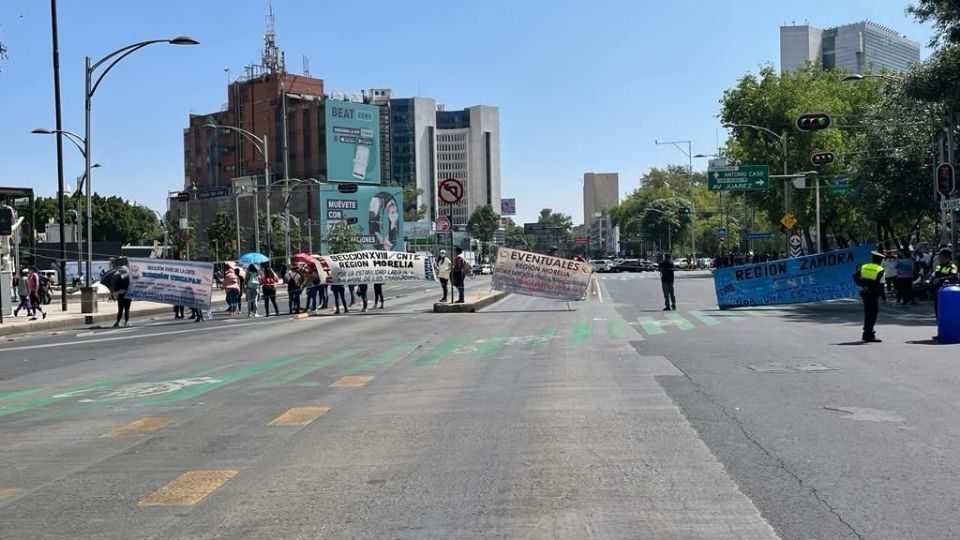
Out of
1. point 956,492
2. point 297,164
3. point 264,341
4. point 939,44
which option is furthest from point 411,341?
point 297,164

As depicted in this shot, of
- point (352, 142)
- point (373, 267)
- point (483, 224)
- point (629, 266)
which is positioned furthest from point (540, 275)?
point (483, 224)

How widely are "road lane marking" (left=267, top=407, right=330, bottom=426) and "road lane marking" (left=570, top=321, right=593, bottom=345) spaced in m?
7.67

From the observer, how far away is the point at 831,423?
27.3 feet

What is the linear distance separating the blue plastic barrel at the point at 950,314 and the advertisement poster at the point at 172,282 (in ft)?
64.5

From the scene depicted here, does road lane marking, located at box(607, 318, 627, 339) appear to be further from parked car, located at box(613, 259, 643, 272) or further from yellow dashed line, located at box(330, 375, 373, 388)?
parked car, located at box(613, 259, 643, 272)

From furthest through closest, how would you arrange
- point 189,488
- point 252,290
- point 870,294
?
point 252,290, point 870,294, point 189,488

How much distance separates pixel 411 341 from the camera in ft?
58.3

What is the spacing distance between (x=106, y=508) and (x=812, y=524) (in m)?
4.48

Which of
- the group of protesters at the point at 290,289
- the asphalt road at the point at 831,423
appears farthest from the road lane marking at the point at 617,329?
the group of protesters at the point at 290,289

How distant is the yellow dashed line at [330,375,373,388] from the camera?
11555 mm

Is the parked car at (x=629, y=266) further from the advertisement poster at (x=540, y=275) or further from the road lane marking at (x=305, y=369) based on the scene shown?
the road lane marking at (x=305, y=369)

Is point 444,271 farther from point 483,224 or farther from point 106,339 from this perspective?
point 483,224

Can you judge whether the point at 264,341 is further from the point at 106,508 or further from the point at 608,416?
the point at 106,508

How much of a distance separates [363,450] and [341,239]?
291 feet
